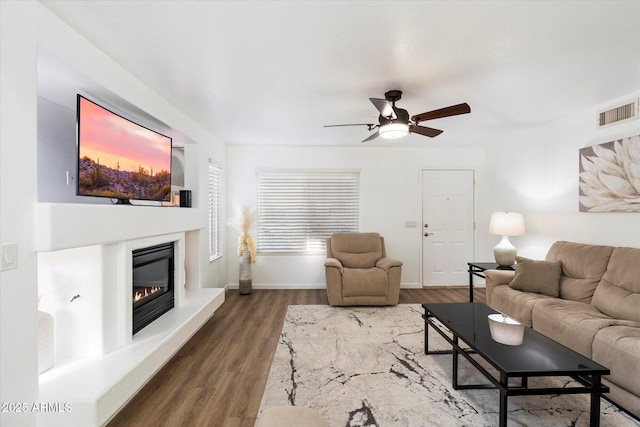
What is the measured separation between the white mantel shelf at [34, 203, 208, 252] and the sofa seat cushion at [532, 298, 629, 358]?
11.5ft

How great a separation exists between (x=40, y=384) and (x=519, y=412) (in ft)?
9.78

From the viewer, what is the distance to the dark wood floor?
81.4 inches

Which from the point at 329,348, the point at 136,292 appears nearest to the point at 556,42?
the point at 329,348

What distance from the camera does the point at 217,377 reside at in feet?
8.38

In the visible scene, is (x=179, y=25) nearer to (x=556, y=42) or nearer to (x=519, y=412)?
(x=556, y=42)

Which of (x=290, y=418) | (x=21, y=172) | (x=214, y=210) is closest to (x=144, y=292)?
(x=21, y=172)

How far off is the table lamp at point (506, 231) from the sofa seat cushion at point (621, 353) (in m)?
1.78

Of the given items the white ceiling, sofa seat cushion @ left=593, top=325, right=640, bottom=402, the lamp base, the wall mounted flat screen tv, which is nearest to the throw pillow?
the lamp base

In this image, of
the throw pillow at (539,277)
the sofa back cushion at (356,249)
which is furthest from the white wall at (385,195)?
the throw pillow at (539,277)

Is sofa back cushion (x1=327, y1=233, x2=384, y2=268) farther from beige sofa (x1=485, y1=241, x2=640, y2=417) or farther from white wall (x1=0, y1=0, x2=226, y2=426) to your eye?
white wall (x1=0, y1=0, x2=226, y2=426)

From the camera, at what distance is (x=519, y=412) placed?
6.82ft

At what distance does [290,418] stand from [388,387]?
1260 millimetres

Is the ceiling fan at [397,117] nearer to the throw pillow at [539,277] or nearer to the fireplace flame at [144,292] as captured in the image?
the throw pillow at [539,277]

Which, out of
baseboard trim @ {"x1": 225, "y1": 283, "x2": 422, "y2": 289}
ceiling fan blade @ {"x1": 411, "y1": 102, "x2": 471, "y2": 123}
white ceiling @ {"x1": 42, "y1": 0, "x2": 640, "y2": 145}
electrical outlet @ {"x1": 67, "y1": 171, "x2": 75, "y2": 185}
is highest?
white ceiling @ {"x1": 42, "y1": 0, "x2": 640, "y2": 145}
